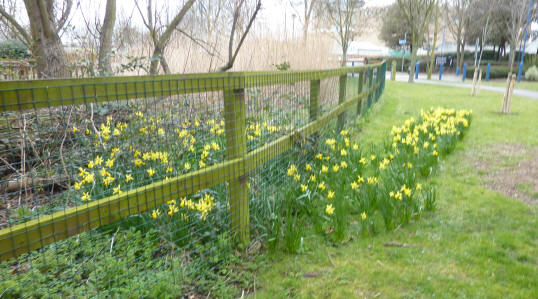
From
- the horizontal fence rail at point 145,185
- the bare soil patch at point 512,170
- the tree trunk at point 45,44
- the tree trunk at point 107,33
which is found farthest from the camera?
the tree trunk at point 107,33

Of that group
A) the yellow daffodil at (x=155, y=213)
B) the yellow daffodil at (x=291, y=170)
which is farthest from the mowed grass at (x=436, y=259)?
the yellow daffodil at (x=155, y=213)

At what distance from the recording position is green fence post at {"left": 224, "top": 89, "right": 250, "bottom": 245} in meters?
2.52

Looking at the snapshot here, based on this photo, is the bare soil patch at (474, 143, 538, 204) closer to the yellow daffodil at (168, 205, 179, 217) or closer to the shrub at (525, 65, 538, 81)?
the yellow daffodil at (168, 205, 179, 217)

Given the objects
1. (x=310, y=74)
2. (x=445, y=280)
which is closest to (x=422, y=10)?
(x=310, y=74)

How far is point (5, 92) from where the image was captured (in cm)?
141

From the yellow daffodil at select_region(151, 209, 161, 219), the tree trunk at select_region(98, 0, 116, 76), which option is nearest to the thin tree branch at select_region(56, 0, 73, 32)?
the tree trunk at select_region(98, 0, 116, 76)

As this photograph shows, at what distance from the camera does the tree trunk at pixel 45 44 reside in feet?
14.9

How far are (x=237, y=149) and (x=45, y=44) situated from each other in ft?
12.0

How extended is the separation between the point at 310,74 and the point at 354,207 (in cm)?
150

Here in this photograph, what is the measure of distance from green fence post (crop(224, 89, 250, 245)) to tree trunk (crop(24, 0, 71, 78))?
3.17 meters

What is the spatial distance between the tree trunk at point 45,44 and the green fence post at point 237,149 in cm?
317

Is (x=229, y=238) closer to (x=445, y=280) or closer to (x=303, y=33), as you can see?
(x=445, y=280)

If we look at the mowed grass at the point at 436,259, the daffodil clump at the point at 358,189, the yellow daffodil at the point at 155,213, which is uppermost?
the yellow daffodil at the point at 155,213

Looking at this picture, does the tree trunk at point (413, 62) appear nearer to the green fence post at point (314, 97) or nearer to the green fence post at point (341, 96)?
the green fence post at point (341, 96)
